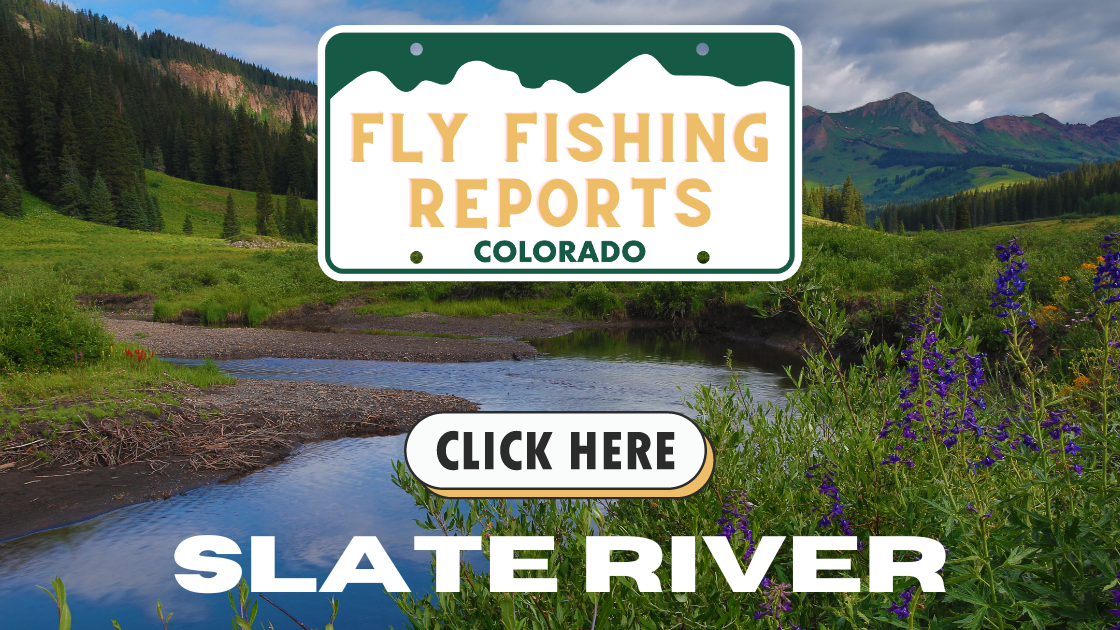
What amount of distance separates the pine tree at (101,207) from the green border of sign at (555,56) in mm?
90585

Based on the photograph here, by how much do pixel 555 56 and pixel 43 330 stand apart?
17520 millimetres

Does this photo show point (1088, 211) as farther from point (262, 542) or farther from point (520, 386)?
point (262, 542)

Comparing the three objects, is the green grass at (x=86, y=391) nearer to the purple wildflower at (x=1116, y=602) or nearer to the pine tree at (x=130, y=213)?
the purple wildflower at (x=1116, y=602)

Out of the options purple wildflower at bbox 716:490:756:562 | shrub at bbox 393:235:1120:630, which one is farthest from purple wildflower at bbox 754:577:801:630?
purple wildflower at bbox 716:490:756:562

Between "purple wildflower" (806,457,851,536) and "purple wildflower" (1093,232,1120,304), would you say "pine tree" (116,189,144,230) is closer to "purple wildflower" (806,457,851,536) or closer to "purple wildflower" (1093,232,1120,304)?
"purple wildflower" (806,457,851,536)

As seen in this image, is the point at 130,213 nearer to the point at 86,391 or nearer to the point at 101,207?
the point at 101,207

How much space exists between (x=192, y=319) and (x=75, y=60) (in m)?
102

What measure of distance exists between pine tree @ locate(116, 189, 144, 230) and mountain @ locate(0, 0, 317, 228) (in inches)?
4.5

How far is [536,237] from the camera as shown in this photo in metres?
1.63

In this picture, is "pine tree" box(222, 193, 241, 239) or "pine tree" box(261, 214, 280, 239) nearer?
"pine tree" box(222, 193, 241, 239)

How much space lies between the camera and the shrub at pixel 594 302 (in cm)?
3675

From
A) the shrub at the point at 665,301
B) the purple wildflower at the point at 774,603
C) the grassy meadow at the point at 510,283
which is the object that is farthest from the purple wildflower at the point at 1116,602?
the shrub at the point at 665,301

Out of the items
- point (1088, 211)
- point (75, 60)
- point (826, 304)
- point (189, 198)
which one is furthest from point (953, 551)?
point (75, 60)

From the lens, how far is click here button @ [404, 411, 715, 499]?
1.64 metres
